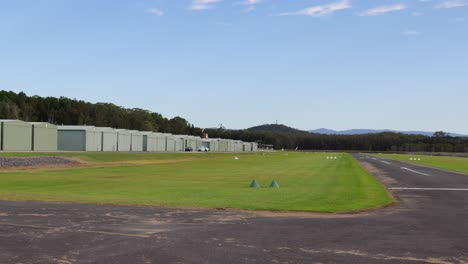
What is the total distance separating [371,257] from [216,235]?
467 centimetres

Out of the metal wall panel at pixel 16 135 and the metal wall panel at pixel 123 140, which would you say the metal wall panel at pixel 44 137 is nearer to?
the metal wall panel at pixel 16 135

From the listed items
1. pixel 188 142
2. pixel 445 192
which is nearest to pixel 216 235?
pixel 445 192

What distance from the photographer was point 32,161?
179ft

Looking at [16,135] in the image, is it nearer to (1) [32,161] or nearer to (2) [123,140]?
(1) [32,161]

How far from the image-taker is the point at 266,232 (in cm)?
1573

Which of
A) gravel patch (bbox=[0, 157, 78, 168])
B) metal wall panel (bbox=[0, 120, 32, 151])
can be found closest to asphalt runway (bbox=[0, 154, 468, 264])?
gravel patch (bbox=[0, 157, 78, 168])

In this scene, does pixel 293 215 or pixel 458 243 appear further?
pixel 293 215

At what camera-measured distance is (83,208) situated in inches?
839

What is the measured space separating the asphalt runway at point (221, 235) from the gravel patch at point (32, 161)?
3111 centimetres

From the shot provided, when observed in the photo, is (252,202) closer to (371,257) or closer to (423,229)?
(423,229)

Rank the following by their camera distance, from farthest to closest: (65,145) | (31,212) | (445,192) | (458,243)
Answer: (65,145)
(445,192)
(31,212)
(458,243)

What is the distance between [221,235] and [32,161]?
44.6 m

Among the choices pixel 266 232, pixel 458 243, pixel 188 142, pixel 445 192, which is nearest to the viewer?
pixel 458 243

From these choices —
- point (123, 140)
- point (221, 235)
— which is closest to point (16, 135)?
point (123, 140)
